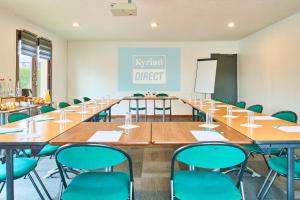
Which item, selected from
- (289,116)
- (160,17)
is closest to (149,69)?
(160,17)

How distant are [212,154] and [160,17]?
4708 millimetres

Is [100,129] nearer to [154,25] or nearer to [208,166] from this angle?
[208,166]

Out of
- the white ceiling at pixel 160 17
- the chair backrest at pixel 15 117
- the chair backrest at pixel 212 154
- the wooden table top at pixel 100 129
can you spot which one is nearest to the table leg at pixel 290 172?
the chair backrest at pixel 212 154

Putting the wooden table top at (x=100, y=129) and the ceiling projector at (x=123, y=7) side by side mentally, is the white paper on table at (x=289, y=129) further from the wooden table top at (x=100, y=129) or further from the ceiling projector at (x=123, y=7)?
the ceiling projector at (x=123, y=7)

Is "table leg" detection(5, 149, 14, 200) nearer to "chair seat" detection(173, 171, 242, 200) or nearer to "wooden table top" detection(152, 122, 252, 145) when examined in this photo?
"wooden table top" detection(152, 122, 252, 145)

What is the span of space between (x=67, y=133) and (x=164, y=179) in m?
1.44

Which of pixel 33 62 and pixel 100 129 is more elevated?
pixel 33 62

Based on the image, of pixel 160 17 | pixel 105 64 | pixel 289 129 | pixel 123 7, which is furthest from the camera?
pixel 105 64

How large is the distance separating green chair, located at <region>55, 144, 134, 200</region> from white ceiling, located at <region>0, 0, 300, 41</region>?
356 cm

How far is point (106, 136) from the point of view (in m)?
2.11

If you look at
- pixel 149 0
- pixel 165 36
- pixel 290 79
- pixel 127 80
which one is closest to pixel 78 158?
pixel 149 0

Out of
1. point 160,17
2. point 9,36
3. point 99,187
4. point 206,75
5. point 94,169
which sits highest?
Result: point 160,17

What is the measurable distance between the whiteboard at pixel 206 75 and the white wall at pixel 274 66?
104cm

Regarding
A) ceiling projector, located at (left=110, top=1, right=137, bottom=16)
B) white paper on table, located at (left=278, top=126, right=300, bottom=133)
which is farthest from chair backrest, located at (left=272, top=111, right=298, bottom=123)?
ceiling projector, located at (left=110, top=1, right=137, bottom=16)
